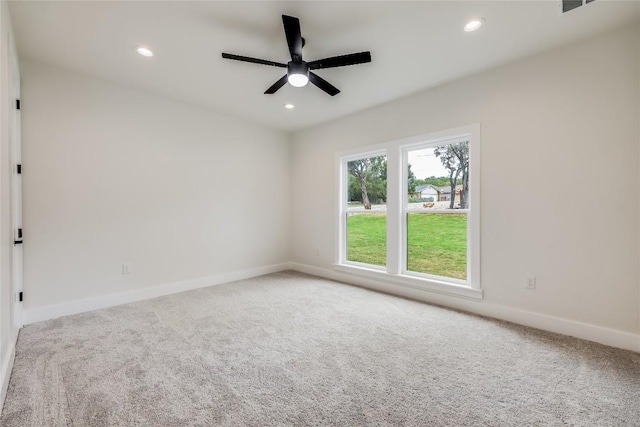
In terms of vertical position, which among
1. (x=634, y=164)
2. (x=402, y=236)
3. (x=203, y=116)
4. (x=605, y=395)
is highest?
(x=203, y=116)

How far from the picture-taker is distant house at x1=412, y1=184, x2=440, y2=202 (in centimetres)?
354

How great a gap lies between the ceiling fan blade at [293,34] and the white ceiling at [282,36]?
0.22 metres

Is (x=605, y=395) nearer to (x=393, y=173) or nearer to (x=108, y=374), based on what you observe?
(x=393, y=173)

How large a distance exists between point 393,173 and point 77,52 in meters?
3.60

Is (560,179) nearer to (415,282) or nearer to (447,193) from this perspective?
(447,193)

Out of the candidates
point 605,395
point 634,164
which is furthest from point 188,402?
point 634,164

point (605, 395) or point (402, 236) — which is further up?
point (402, 236)

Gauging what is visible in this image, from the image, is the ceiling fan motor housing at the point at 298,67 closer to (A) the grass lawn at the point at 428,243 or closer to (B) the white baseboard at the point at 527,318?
(A) the grass lawn at the point at 428,243

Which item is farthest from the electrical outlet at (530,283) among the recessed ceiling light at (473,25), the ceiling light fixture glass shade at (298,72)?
the ceiling light fixture glass shade at (298,72)

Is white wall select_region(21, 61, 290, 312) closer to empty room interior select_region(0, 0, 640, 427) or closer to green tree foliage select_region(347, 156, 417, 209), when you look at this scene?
empty room interior select_region(0, 0, 640, 427)

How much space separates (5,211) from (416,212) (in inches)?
152

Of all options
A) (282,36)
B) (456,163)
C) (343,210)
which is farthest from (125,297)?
(456,163)

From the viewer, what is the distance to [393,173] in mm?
3818

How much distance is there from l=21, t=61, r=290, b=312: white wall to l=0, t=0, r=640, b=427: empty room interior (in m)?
0.02
